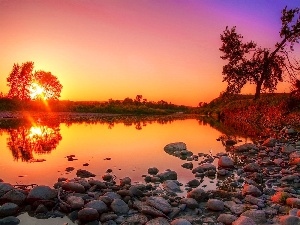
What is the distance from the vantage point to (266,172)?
10.0m

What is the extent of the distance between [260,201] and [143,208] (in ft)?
8.08

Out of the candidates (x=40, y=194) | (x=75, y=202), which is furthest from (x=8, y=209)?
(x=75, y=202)

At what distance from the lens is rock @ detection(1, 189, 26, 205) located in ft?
23.3

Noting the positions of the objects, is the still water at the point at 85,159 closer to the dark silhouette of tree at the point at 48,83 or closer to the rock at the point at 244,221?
the rock at the point at 244,221

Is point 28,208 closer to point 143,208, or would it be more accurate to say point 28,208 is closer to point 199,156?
point 143,208

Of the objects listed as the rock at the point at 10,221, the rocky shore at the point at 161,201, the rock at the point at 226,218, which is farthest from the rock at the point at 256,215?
the rock at the point at 10,221

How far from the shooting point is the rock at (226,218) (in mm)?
6110

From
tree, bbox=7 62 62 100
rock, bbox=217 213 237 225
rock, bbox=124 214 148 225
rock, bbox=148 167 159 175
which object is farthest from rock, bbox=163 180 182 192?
tree, bbox=7 62 62 100

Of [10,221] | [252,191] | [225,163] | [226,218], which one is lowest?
[10,221]

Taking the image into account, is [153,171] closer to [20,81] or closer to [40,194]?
[40,194]

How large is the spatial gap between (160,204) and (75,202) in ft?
5.48

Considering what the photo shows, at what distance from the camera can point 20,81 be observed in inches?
2714

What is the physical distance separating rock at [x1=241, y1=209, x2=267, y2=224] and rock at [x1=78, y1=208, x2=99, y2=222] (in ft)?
8.86

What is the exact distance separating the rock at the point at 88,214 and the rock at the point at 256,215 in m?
2.70
